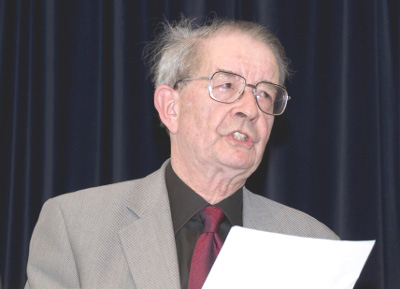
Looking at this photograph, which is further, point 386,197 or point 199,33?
point 386,197

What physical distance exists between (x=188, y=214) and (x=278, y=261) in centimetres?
69

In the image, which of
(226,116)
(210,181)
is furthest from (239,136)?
(210,181)

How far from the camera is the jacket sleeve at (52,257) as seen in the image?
6.19ft

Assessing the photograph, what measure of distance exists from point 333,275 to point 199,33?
42.1 inches

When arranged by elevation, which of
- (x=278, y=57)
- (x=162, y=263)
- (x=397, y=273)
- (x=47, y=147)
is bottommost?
(x=397, y=273)

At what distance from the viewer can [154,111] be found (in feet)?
9.49

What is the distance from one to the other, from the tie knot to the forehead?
453 mm

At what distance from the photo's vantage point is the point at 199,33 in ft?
7.36

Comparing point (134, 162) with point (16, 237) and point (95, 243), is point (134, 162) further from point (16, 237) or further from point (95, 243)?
point (95, 243)

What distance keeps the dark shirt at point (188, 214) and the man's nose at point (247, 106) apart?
325 mm

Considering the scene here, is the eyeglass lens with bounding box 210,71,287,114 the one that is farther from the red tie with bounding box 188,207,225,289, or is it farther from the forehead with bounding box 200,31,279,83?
the red tie with bounding box 188,207,225,289

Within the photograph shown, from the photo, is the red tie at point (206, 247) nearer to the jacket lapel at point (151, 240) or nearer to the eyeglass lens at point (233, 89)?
the jacket lapel at point (151, 240)

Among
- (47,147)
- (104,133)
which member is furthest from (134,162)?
(47,147)

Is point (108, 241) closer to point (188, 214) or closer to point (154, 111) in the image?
point (188, 214)
